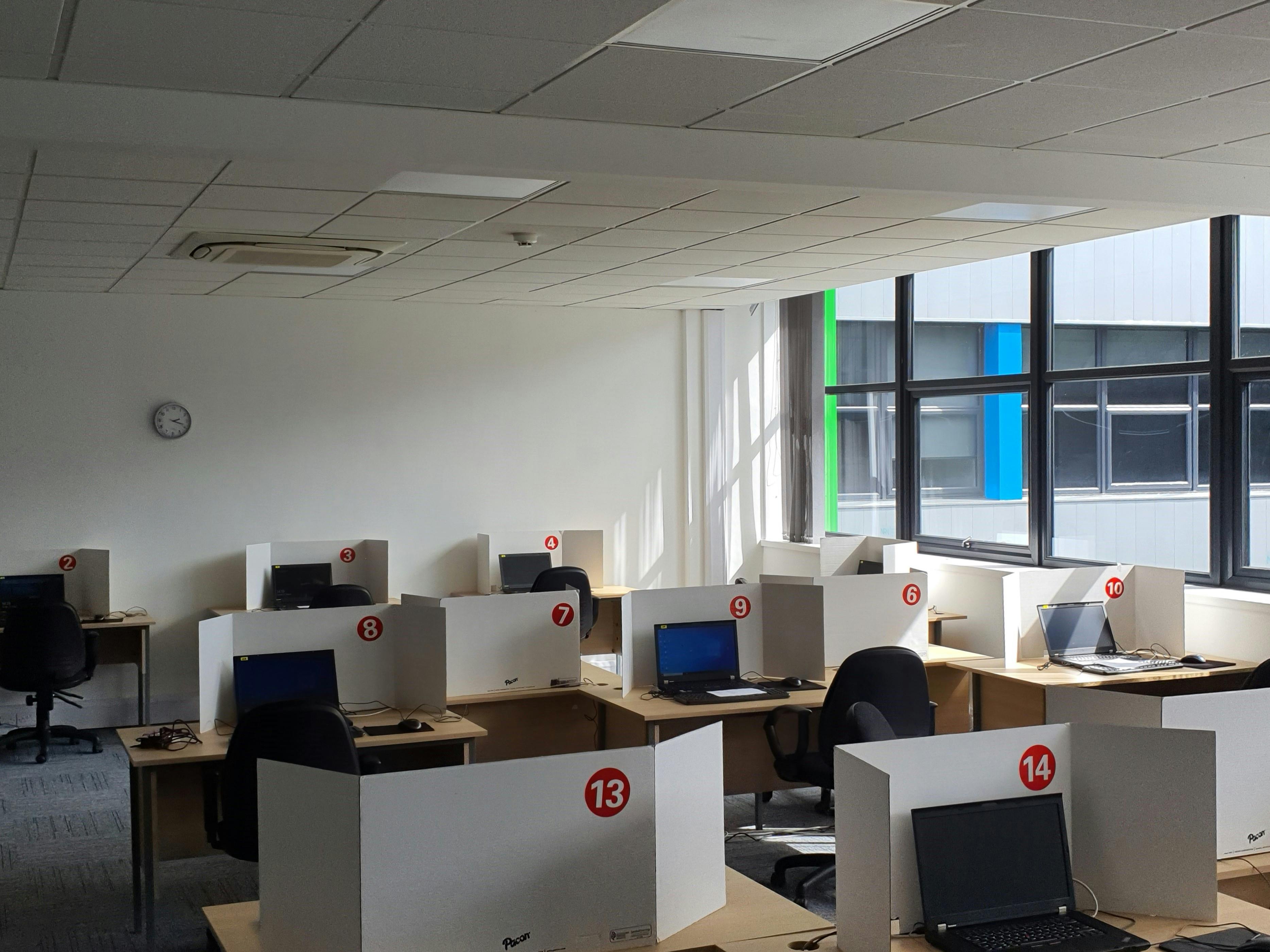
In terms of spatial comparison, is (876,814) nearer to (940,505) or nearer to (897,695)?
(897,695)

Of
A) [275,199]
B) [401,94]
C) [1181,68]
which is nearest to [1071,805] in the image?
[1181,68]

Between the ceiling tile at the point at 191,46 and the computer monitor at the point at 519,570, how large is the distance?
5377mm

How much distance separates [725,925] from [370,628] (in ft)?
9.09

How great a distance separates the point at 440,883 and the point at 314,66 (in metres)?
2.25

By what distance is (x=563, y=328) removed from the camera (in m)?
9.30

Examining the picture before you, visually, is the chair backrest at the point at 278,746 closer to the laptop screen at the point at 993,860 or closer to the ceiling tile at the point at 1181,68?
the laptop screen at the point at 993,860

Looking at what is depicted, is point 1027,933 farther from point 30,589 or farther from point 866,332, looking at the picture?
point 866,332

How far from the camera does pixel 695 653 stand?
5695mm

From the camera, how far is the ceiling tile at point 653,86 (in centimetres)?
352

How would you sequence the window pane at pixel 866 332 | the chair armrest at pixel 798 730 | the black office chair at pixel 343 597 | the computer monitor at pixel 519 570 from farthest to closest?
the window pane at pixel 866 332
the computer monitor at pixel 519 570
the black office chair at pixel 343 597
the chair armrest at pixel 798 730

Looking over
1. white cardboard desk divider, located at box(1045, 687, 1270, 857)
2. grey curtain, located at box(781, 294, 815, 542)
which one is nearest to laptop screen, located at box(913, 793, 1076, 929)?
white cardboard desk divider, located at box(1045, 687, 1270, 857)

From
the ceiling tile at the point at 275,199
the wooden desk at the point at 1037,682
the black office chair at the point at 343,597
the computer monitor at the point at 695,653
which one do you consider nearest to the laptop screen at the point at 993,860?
the computer monitor at the point at 695,653

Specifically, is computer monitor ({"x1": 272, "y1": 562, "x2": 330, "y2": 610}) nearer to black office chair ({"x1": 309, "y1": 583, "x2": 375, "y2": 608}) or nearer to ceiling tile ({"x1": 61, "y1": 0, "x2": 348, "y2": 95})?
black office chair ({"x1": 309, "y1": 583, "x2": 375, "y2": 608})

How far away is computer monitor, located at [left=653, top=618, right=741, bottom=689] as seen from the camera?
222 inches
